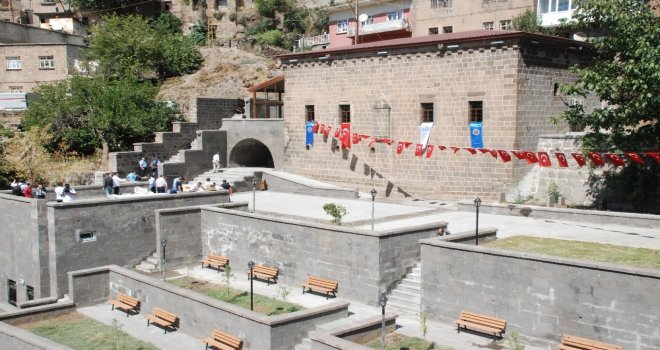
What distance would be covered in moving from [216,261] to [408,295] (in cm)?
786

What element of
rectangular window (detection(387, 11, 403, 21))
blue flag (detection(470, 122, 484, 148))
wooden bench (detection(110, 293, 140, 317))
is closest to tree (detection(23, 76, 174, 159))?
wooden bench (detection(110, 293, 140, 317))

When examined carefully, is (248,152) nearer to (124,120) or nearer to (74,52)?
(124,120)

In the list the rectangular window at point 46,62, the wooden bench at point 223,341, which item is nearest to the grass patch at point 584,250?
the wooden bench at point 223,341

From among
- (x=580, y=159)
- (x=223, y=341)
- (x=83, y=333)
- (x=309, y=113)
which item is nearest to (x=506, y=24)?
(x=309, y=113)

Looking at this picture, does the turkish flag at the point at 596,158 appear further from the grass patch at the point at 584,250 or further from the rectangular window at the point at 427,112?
the rectangular window at the point at 427,112

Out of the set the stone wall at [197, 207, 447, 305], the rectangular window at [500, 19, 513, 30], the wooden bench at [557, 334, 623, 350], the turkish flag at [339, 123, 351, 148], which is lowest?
the wooden bench at [557, 334, 623, 350]

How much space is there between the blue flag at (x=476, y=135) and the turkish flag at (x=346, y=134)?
21.1 feet

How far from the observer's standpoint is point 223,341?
15.7 m

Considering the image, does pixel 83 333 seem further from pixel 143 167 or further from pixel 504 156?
pixel 504 156

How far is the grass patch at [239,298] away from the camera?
57.0 feet

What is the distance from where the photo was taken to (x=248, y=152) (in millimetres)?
37375

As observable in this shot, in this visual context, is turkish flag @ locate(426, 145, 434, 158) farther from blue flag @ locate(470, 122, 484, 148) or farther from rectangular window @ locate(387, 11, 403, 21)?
rectangular window @ locate(387, 11, 403, 21)

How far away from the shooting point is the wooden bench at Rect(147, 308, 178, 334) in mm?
17500

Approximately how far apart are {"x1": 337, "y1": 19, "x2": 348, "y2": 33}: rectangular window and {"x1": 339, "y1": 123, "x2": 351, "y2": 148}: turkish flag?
24.9 metres
